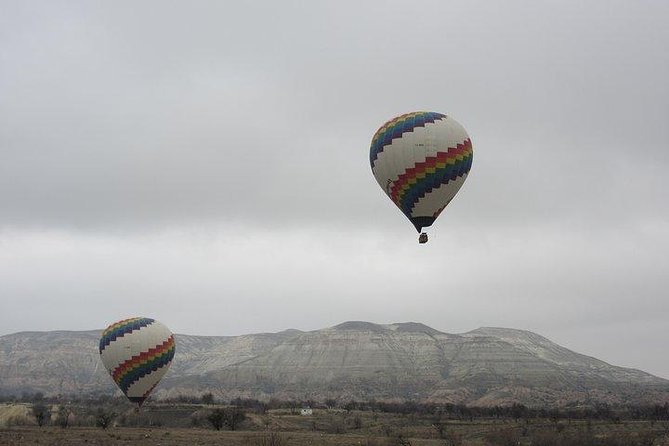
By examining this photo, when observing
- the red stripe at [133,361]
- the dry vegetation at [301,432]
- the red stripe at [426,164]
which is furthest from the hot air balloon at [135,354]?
the red stripe at [426,164]

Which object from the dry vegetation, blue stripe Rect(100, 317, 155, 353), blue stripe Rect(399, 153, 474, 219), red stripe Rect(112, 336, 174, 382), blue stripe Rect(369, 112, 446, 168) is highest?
blue stripe Rect(369, 112, 446, 168)

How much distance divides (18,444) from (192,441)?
1027cm

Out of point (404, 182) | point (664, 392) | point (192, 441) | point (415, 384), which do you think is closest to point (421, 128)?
point (404, 182)

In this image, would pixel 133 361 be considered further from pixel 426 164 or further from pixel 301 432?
pixel 426 164

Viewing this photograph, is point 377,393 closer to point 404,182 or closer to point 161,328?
point 161,328

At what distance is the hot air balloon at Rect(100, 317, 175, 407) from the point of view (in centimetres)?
5016

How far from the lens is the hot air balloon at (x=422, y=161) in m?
39.1

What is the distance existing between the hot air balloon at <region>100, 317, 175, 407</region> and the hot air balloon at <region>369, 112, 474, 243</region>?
77.1 feet

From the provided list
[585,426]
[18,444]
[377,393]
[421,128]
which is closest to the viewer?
[18,444]

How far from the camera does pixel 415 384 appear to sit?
192m

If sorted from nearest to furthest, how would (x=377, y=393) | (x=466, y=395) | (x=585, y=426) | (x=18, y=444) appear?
(x=18, y=444) < (x=585, y=426) < (x=466, y=395) < (x=377, y=393)

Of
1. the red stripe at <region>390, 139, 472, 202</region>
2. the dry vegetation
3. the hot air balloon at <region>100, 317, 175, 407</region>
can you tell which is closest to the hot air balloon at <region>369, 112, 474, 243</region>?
the red stripe at <region>390, 139, 472, 202</region>

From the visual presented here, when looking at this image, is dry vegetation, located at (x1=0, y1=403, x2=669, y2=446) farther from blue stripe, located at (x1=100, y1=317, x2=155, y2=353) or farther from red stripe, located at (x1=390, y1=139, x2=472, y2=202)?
red stripe, located at (x1=390, y1=139, x2=472, y2=202)

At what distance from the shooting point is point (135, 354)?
50.2 meters
